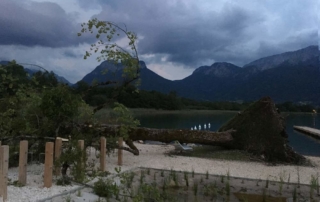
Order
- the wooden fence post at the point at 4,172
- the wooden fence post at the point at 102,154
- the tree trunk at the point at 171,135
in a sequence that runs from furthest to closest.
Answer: the tree trunk at the point at 171,135 → the wooden fence post at the point at 102,154 → the wooden fence post at the point at 4,172

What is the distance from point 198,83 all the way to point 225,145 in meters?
112

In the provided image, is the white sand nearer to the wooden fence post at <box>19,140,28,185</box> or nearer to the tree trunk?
the wooden fence post at <box>19,140,28,185</box>

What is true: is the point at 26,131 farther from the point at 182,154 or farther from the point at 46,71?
the point at 182,154

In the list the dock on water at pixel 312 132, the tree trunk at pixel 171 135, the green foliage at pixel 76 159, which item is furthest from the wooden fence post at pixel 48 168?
the dock on water at pixel 312 132

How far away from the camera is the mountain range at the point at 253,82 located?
72.9 metres

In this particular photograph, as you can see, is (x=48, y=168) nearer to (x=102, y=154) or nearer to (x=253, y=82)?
(x=102, y=154)

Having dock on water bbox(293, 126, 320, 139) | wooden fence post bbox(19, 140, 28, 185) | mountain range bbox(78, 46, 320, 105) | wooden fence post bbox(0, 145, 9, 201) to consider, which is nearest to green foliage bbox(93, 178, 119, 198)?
wooden fence post bbox(19, 140, 28, 185)

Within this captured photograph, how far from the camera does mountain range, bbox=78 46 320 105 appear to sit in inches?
2872

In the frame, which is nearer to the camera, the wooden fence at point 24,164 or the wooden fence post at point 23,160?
the wooden fence at point 24,164

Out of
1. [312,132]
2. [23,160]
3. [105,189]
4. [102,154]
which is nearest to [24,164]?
[23,160]

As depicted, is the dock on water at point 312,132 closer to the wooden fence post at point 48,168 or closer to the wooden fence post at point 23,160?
the wooden fence post at point 48,168

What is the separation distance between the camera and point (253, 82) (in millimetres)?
102000

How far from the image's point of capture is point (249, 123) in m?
12.9

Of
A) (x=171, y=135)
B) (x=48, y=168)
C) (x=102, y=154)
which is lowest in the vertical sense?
(x=48, y=168)
